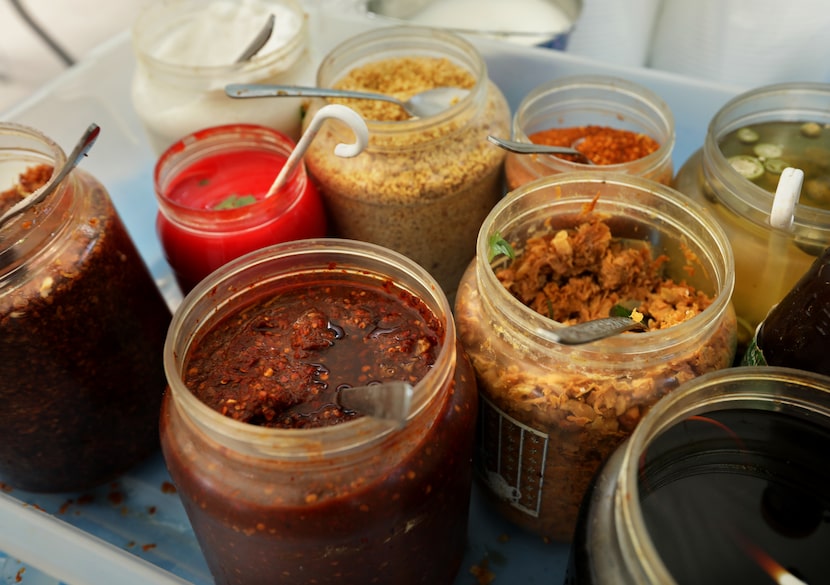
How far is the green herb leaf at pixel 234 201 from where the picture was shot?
1161 mm

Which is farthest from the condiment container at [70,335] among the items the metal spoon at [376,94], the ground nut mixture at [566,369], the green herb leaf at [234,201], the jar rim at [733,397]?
the jar rim at [733,397]

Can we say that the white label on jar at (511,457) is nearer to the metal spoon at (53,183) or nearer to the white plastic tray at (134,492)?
the white plastic tray at (134,492)

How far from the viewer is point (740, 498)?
2.41 ft

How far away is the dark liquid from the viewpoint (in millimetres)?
681

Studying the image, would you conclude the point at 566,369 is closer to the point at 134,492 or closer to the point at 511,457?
the point at 511,457

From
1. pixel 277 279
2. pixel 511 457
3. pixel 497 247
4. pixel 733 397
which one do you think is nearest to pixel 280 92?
pixel 277 279

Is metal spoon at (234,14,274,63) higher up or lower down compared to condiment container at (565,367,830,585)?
higher up

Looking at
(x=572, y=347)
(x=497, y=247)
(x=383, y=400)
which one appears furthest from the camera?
(x=497, y=247)

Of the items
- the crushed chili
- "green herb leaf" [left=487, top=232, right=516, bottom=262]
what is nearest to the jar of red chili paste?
"green herb leaf" [left=487, top=232, right=516, bottom=262]

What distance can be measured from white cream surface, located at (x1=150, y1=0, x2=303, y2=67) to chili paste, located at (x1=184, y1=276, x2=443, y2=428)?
649 millimetres

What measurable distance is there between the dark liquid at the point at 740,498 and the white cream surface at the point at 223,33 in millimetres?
1043

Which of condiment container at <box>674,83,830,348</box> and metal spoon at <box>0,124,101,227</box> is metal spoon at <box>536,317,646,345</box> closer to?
condiment container at <box>674,83,830,348</box>

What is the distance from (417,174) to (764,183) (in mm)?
532

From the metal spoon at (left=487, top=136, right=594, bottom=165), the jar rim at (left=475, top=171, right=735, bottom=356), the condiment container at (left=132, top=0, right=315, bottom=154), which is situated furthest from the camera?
the condiment container at (left=132, top=0, right=315, bottom=154)
